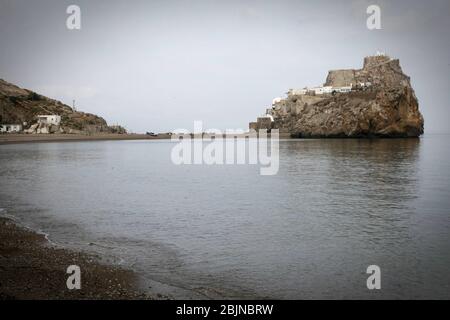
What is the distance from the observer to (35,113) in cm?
14525

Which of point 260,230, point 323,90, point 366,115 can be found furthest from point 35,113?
point 260,230

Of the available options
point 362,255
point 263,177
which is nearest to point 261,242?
point 362,255

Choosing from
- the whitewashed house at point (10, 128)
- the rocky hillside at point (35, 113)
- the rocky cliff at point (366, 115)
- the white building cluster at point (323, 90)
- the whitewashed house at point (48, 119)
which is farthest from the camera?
the white building cluster at point (323, 90)

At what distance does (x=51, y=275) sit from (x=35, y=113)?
499ft

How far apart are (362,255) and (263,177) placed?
22924mm

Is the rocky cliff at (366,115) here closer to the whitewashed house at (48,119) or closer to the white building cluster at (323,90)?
the white building cluster at (323,90)

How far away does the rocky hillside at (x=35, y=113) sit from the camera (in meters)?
133

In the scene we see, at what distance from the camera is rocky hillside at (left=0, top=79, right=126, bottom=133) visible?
133250 millimetres

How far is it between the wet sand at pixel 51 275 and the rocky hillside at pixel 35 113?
13442 centimetres

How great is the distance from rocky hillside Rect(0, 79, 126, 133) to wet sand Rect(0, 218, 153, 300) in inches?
5292

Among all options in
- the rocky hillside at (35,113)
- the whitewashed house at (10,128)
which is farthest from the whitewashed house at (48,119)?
the whitewashed house at (10,128)

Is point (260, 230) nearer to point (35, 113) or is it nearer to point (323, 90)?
point (35, 113)

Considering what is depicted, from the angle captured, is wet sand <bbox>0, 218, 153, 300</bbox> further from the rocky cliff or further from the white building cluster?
the white building cluster
